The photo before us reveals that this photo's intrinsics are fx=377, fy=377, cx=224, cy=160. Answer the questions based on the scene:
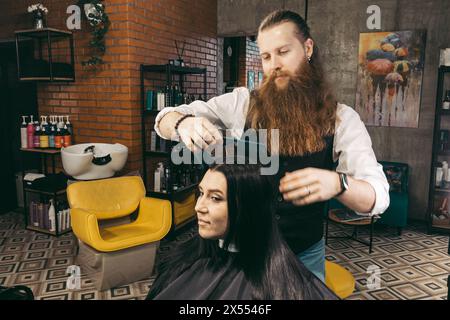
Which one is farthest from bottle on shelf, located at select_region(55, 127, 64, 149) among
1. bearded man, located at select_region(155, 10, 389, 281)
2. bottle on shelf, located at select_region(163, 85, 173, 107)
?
bearded man, located at select_region(155, 10, 389, 281)

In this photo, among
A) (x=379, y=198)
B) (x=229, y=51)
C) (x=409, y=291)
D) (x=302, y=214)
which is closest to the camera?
(x=379, y=198)

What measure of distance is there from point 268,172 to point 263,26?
0.44m

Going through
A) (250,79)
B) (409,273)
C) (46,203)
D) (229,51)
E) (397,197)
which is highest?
(229,51)

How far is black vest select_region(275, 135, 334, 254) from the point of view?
1.12 meters

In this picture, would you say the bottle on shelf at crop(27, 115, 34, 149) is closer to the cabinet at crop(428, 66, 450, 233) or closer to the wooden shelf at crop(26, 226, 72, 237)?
the wooden shelf at crop(26, 226, 72, 237)

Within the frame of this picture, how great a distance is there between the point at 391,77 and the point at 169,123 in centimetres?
403

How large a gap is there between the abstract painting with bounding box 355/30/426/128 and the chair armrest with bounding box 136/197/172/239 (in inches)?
111

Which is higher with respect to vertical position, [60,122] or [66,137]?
[60,122]

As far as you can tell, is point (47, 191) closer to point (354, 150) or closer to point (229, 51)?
point (354, 150)

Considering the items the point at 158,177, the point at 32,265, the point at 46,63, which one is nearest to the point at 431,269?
the point at 158,177

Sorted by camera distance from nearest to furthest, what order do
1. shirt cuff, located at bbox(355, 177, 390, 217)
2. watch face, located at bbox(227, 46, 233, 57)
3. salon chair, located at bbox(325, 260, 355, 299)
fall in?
shirt cuff, located at bbox(355, 177, 390, 217) → salon chair, located at bbox(325, 260, 355, 299) → watch face, located at bbox(227, 46, 233, 57)

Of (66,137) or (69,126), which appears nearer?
(66,137)

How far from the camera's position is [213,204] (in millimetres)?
1104
